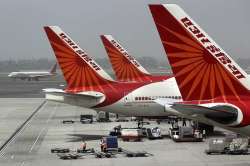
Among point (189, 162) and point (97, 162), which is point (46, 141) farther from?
point (189, 162)

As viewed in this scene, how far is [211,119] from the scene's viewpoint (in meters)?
25.1

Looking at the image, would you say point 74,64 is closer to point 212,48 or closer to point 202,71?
point 202,71

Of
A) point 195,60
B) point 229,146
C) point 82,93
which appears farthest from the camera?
point 82,93

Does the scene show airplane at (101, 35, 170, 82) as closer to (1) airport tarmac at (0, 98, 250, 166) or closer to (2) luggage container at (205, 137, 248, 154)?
(1) airport tarmac at (0, 98, 250, 166)

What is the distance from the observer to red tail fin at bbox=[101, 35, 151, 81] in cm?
Answer: 7650

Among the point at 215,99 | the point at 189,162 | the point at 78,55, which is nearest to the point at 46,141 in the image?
the point at 78,55

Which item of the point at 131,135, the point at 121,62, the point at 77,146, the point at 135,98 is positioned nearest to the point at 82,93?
the point at 135,98

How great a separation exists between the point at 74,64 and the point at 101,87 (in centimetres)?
362

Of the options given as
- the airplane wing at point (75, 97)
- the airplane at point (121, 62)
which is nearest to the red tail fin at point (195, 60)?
the airplane wing at point (75, 97)

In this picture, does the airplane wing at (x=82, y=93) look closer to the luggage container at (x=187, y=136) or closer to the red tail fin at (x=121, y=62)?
the luggage container at (x=187, y=136)

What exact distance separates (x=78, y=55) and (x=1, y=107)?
3900 centimetres

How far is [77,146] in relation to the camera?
45.2 metres

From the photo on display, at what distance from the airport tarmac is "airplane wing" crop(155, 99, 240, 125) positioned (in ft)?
34.6

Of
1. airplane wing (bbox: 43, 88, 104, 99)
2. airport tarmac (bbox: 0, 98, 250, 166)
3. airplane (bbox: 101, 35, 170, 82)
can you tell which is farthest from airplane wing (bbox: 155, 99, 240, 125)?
airplane (bbox: 101, 35, 170, 82)
